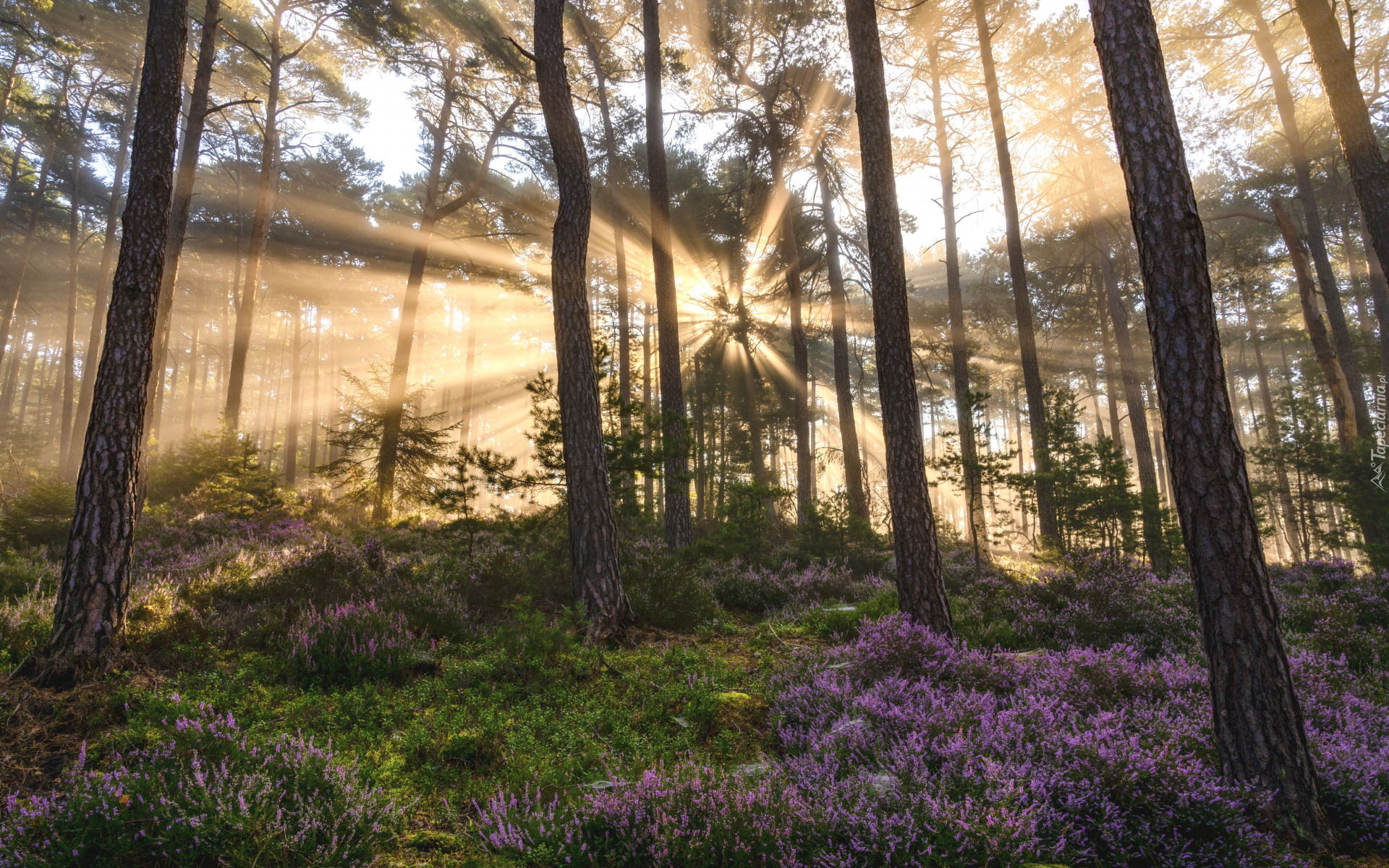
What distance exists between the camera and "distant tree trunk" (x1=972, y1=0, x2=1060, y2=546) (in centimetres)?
1430

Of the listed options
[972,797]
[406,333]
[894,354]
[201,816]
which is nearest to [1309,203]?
[894,354]

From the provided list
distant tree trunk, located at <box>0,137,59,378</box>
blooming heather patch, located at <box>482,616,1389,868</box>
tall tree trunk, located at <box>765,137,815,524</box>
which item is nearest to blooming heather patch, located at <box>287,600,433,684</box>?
blooming heather patch, located at <box>482,616,1389,868</box>

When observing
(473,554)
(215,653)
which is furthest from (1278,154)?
(215,653)

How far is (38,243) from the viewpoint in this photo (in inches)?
1153

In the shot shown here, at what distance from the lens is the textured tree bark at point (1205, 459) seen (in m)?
3.10

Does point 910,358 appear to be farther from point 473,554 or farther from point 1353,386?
point 1353,386

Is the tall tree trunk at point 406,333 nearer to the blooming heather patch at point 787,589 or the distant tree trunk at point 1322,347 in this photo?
the blooming heather patch at point 787,589

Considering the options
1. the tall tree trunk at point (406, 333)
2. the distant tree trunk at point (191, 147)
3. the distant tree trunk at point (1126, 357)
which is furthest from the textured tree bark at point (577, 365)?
the distant tree trunk at point (1126, 357)

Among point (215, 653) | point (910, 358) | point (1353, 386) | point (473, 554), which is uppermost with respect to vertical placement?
point (1353, 386)

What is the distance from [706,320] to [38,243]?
3585 cm

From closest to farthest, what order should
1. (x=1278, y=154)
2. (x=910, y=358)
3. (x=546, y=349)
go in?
(x=910, y=358) → (x=1278, y=154) → (x=546, y=349)

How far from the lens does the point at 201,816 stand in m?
2.36

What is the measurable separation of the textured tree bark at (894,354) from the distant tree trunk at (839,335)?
31.2 feet

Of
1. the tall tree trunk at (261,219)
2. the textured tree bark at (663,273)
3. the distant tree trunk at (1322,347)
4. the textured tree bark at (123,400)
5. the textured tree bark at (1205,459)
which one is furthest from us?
the tall tree trunk at (261,219)
